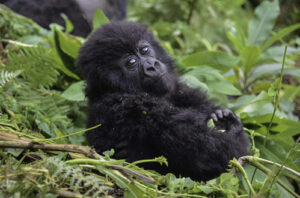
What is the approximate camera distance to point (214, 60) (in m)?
3.37

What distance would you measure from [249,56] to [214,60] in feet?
1.74

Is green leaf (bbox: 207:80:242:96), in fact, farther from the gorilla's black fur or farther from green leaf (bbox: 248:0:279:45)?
the gorilla's black fur

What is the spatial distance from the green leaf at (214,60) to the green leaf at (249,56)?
39 centimetres

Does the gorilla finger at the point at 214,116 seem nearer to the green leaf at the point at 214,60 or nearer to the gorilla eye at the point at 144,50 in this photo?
the gorilla eye at the point at 144,50

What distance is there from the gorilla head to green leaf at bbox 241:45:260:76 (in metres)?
1.41

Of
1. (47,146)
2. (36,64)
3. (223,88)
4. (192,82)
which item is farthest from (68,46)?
(47,146)

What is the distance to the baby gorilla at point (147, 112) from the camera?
2084mm

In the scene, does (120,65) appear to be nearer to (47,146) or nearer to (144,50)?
→ (144,50)

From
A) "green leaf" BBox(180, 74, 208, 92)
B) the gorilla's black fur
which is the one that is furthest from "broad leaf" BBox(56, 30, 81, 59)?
the gorilla's black fur

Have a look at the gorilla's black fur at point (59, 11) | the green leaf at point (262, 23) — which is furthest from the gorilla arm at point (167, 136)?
the gorilla's black fur at point (59, 11)

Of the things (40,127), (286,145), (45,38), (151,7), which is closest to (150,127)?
(40,127)

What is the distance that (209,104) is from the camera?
8.45 ft

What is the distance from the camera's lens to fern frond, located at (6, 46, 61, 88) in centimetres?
267

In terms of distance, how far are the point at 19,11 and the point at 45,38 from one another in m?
0.95
